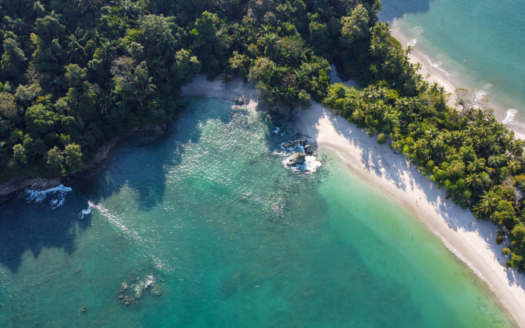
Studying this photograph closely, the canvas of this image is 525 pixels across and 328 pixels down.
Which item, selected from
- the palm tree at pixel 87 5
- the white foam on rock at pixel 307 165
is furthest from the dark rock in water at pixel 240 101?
the palm tree at pixel 87 5

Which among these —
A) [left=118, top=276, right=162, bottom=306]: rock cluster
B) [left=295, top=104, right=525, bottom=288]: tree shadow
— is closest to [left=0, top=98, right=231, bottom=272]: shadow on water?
[left=118, top=276, right=162, bottom=306]: rock cluster

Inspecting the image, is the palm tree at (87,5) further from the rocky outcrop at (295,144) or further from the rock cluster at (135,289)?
the rock cluster at (135,289)

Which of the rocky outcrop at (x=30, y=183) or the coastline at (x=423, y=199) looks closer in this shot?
the coastline at (x=423, y=199)

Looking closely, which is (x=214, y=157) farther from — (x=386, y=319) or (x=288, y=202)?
(x=386, y=319)

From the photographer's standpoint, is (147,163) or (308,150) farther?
(308,150)

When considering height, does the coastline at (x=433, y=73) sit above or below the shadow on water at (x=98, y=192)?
above

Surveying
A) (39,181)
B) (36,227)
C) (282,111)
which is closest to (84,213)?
(36,227)

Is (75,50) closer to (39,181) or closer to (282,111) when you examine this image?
(39,181)
